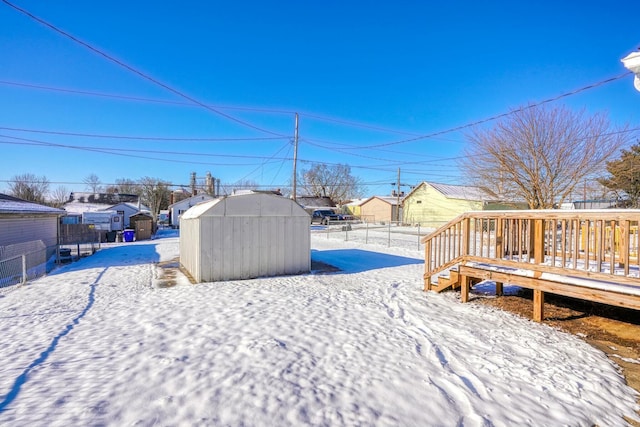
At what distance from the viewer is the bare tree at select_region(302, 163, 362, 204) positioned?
5638 cm

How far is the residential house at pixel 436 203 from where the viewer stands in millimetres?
30344

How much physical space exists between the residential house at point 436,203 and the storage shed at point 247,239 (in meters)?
22.1

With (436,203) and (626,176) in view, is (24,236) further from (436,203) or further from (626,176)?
(436,203)

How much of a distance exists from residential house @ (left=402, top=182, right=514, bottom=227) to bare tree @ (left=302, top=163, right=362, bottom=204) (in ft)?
71.7

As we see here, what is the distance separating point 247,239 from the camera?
849 cm

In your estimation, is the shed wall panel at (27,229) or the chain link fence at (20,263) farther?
the shed wall panel at (27,229)

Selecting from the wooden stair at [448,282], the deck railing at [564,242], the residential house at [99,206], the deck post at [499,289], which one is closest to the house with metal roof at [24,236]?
the wooden stair at [448,282]

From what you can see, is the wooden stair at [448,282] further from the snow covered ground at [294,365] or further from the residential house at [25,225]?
the residential house at [25,225]

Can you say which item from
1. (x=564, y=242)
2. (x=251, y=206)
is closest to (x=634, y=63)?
(x=564, y=242)

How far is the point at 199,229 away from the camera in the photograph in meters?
7.98

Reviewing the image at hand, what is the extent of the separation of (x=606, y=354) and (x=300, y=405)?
3.85 meters

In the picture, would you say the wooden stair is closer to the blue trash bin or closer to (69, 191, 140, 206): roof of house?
the blue trash bin

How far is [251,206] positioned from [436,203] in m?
28.0

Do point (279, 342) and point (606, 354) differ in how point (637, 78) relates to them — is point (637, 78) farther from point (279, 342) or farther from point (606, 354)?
point (279, 342)
